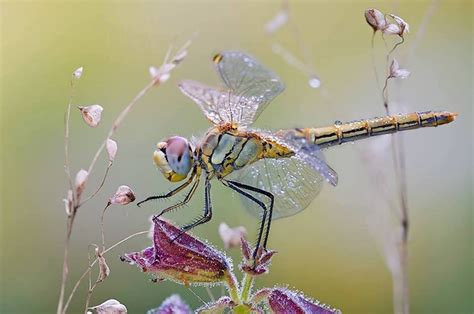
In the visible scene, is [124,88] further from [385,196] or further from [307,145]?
[307,145]

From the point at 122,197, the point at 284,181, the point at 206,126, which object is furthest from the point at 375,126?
A: the point at 206,126

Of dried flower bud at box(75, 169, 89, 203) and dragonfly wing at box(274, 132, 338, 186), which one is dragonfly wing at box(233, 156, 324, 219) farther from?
dried flower bud at box(75, 169, 89, 203)

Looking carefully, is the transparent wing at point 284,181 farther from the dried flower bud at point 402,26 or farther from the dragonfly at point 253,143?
the dried flower bud at point 402,26

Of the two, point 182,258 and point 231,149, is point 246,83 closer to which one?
point 231,149

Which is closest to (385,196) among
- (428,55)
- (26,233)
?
(26,233)

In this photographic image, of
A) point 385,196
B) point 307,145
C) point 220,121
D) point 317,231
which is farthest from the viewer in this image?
point 317,231

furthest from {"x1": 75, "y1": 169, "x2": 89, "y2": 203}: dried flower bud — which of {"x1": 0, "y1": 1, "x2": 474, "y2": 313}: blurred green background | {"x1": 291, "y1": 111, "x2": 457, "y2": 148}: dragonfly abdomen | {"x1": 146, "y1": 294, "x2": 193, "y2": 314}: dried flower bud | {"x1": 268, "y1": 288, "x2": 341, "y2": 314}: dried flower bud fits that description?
{"x1": 0, "y1": 1, "x2": 474, "y2": 313}: blurred green background

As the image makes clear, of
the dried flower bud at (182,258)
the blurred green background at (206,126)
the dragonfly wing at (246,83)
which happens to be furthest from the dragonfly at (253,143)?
the blurred green background at (206,126)
